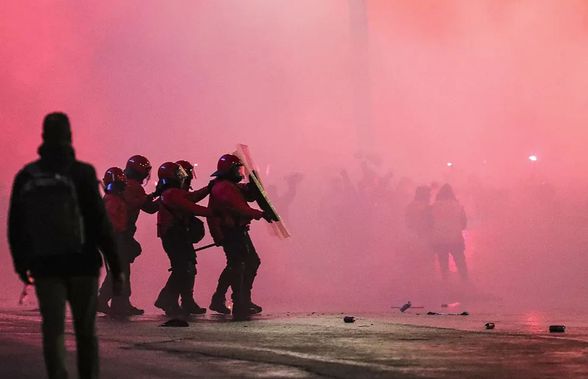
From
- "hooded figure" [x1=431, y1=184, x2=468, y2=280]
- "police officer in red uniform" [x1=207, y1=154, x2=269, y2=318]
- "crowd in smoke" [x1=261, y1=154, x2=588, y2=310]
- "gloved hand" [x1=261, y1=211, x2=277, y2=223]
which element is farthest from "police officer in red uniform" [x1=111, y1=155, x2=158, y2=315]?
"hooded figure" [x1=431, y1=184, x2=468, y2=280]

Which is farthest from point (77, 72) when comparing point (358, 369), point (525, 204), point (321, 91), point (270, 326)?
point (358, 369)

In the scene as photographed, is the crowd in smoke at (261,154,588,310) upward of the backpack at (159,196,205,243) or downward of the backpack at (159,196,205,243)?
upward

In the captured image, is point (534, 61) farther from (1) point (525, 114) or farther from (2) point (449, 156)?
(2) point (449, 156)

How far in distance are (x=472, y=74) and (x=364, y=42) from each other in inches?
153

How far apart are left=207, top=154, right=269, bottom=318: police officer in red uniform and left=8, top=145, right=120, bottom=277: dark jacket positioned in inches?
316

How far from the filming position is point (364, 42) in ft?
146

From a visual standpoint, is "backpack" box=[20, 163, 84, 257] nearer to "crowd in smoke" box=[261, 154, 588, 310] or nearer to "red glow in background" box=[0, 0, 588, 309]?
"crowd in smoke" box=[261, 154, 588, 310]

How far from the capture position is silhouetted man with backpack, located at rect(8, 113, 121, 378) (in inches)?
233

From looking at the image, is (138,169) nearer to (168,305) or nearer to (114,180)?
(114,180)

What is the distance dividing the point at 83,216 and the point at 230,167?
325 inches

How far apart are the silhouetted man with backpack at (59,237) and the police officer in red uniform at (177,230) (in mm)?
8225

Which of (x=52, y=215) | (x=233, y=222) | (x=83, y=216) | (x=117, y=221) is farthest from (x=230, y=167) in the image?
(x=52, y=215)

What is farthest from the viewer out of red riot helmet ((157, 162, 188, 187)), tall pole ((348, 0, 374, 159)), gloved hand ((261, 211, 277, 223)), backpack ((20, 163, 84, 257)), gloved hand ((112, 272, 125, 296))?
tall pole ((348, 0, 374, 159))

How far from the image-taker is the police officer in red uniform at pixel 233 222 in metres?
14.1
